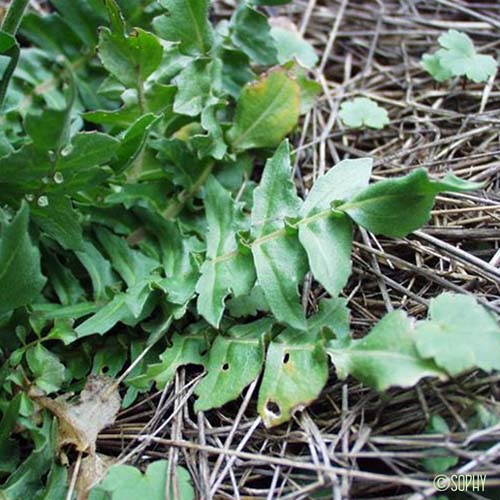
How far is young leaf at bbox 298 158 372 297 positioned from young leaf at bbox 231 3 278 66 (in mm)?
535

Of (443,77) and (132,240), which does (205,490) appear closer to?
(132,240)

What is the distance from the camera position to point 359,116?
2.00 metres

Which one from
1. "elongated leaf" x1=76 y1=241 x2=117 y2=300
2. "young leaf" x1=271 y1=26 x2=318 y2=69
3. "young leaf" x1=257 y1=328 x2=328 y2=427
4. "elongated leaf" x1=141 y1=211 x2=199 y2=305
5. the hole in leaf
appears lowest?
"elongated leaf" x1=76 y1=241 x2=117 y2=300

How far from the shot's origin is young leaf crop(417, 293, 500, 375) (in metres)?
1.22

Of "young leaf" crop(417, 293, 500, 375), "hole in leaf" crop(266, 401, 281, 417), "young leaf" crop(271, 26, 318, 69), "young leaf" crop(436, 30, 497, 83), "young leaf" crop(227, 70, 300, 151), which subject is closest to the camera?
"young leaf" crop(417, 293, 500, 375)

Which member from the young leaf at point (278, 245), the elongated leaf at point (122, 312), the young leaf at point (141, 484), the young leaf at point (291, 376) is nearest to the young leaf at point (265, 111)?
the young leaf at point (278, 245)

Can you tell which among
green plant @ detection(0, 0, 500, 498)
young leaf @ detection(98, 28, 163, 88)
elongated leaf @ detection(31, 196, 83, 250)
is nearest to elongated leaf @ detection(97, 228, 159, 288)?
green plant @ detection(0, 0, 500, 498)

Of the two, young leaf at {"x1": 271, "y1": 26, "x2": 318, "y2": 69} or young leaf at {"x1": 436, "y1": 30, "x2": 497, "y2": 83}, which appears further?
young leaf at {"x1": 271, "y1": 26, "x2": 318, "y2": 69}

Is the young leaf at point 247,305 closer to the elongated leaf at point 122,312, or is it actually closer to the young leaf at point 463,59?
the elongated leaf at point 122,312

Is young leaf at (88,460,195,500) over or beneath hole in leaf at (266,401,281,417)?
beneath

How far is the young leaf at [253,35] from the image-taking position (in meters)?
1.88

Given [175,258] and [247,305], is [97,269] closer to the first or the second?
[175,258]

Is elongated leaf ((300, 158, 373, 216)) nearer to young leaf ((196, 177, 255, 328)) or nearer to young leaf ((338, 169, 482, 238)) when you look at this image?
young leaf ((338, 169, 482, 238))

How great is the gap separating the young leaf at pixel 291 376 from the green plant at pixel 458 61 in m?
0.99
